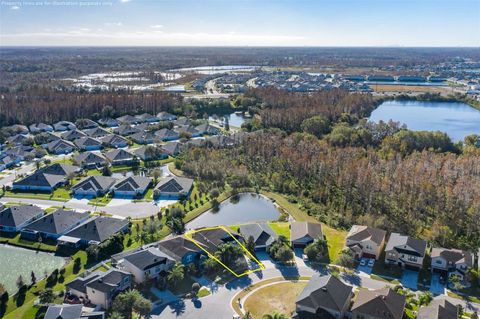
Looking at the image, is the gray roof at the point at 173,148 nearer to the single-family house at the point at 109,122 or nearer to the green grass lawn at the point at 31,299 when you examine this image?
the single-family house at the point at 109,122

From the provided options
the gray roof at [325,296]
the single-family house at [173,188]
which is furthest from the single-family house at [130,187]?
the gray roof at [325,296]

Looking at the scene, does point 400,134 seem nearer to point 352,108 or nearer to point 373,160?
point 373,160

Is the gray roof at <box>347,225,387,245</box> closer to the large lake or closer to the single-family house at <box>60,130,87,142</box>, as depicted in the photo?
the large lake

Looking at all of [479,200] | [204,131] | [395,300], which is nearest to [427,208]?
[479,200]

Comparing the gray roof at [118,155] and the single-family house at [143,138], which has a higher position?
the single-family house at [143,138]

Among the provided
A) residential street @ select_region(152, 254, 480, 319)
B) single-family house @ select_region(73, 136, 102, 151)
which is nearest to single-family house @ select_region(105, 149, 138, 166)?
single-family house @ select_region(73, 136, 102, 151)
